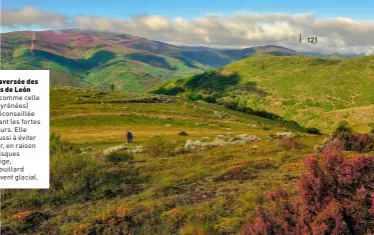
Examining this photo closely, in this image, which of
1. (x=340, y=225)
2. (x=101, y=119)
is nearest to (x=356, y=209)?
(x=340, y=225)

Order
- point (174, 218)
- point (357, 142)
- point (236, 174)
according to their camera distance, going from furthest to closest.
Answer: point (357, 142) < point (236, 174) < point (174, 218)

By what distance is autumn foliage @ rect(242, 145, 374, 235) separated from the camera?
31.4 feet

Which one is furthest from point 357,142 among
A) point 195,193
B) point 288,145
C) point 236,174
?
point 195,193

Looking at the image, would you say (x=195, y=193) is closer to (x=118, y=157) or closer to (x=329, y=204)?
(x=329, y=204)

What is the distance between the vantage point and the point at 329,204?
9969mm

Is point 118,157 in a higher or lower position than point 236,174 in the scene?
lower

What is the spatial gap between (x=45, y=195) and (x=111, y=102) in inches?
4175

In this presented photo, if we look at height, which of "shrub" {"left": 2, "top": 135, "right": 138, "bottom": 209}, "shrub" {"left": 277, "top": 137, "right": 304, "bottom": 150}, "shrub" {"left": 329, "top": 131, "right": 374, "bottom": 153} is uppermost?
"shrub" {"left": 329, "top": 131, "right": 374, "bottom": 153}

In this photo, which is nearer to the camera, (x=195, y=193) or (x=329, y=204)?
(x=329, y=204)

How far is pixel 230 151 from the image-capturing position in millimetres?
31125

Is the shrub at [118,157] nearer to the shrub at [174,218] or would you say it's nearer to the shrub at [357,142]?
the shrub at [174,218]

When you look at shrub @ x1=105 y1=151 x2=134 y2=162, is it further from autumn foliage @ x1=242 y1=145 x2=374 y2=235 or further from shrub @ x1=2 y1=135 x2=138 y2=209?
autumn foliage @ x1=242 y1=145 x2=374 y2=235

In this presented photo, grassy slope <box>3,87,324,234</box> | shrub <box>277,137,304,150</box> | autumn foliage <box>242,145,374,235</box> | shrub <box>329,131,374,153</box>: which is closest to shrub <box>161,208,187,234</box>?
grassy slope <box>3,87,324,234</box>

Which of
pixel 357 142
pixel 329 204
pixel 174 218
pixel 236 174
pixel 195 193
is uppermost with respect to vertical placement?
pixel 329 204
